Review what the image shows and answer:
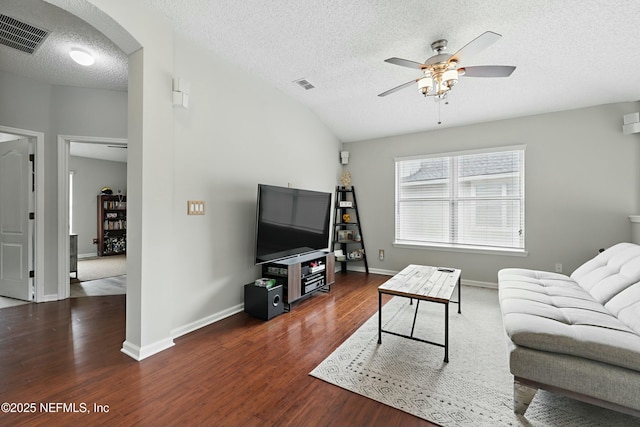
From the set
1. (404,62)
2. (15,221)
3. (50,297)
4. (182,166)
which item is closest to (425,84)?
(404,62)

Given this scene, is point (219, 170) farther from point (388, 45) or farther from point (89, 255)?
point (89, 255)

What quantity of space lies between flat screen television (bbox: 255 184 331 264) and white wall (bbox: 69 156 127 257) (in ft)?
21.1

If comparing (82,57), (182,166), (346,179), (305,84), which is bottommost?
(182,166)

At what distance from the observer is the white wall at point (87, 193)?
671cm

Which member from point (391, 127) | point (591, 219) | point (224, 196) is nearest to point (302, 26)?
point (224, 196)

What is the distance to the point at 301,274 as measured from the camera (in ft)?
10.9

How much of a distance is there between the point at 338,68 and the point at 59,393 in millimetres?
3640

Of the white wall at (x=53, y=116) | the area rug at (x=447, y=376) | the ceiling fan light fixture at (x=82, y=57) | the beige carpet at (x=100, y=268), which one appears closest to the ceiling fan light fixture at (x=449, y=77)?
the area rug at (x=447, y=376)

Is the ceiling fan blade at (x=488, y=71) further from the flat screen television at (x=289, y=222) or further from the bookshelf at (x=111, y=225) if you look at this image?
the bookshelf at (x=111, y=225)

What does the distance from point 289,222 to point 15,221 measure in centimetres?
354

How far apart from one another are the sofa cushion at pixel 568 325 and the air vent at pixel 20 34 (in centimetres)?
441

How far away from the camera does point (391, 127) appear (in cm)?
463

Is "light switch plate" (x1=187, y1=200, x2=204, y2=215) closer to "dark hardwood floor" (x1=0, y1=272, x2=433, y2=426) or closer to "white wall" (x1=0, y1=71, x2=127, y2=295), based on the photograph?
"dark hardwood floor" (x1=0, y1=272, x2=433, y2=426)

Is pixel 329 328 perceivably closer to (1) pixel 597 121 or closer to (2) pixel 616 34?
(2) pixel 616 34
